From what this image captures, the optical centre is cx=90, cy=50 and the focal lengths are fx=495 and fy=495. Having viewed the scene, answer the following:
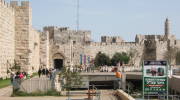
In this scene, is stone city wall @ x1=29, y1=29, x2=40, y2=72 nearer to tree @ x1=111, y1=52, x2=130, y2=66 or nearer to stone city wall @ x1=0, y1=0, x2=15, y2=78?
stone city wall @ x1=0, y1=0, x2=15, y2=78

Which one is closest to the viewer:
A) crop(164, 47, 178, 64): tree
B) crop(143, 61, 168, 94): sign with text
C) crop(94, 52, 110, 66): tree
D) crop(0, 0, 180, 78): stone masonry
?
crop(143, 61, 168, 94): sign with text

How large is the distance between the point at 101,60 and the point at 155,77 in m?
46.4

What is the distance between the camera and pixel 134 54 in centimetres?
6456

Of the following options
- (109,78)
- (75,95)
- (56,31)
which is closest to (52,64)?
(56,31)

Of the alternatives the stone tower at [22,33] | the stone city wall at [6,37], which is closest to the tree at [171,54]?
the stone tower at [22,33]

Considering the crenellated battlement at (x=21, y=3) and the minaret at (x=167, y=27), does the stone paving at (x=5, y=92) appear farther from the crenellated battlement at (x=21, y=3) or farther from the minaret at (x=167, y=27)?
the minaret at (x=167, y=27)

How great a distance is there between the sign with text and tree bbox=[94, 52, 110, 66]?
152ft

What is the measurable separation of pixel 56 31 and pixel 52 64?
1227 centimetres

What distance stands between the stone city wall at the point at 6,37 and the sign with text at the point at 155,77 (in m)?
14.8

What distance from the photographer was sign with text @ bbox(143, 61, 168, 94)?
528 inches

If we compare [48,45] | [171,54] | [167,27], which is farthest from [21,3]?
[167,27]

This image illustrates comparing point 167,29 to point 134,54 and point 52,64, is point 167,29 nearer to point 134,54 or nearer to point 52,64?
point 134,54

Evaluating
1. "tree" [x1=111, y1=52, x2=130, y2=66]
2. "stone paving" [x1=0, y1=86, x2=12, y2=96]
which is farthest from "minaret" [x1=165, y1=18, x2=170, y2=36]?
"stone paving" [x1=0, y1=86, x2=12, y2=96]

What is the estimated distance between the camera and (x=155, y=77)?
44.6ft
